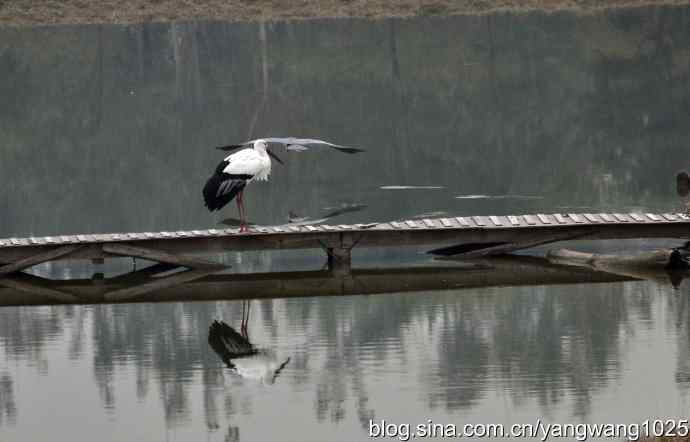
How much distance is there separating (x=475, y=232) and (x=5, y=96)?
26080 millimetres

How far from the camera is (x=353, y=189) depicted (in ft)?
79.9

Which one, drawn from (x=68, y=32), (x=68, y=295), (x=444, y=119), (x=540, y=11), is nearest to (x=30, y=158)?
(x=444, y=119)

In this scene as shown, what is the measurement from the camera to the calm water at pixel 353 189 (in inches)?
452

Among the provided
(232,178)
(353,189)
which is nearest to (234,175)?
(232,178)

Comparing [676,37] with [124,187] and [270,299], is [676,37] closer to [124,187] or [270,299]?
[124,187]

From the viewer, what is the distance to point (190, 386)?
12.1 meters

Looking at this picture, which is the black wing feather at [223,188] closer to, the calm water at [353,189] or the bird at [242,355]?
the calm water at [353,189]

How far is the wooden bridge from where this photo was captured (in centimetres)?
1628

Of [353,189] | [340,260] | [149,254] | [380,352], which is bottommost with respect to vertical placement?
[380,352]

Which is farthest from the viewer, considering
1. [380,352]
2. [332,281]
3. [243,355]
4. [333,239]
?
[333,239]

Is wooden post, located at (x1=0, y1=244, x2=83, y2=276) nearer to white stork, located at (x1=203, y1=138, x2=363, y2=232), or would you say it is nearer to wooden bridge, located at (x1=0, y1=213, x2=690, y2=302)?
wooden bridge, located at (x1=0, y1=213, x2=690, y2=302)

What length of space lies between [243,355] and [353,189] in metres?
11.3

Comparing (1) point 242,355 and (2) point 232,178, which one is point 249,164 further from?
(1) point 242,355

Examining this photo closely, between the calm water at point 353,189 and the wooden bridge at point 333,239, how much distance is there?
870mm
